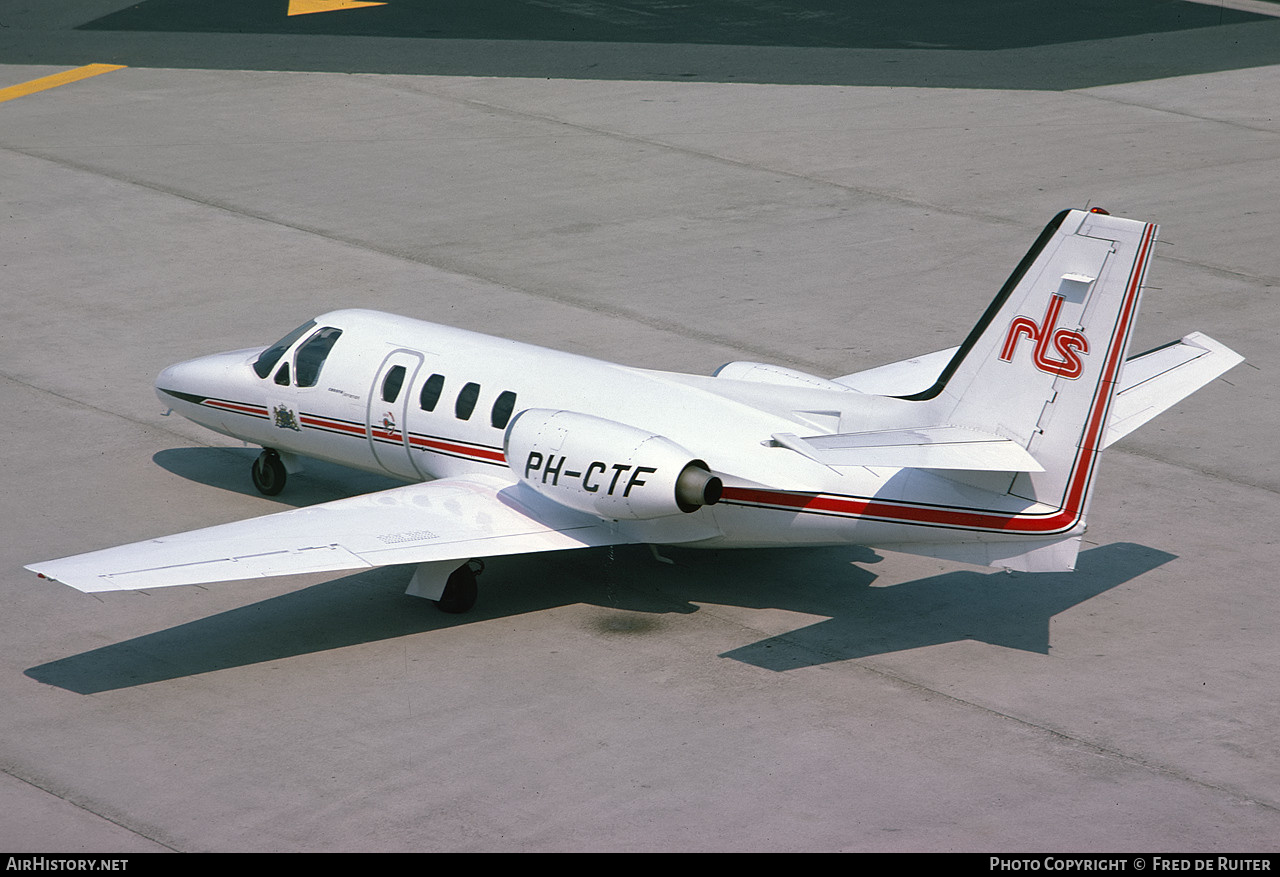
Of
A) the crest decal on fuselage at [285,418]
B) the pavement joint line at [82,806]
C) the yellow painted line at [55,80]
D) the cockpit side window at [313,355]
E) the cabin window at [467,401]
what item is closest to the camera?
the pavement joint line at [82,806]

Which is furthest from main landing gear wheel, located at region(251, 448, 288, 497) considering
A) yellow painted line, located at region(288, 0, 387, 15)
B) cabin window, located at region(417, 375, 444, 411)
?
yellow painted line, located at region(288, 0, 387, 15)

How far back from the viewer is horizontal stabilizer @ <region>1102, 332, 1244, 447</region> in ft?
52.7

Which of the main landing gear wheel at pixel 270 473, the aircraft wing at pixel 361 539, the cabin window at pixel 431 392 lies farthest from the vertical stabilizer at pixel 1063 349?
the main landing gear wheel at pixel 270 473

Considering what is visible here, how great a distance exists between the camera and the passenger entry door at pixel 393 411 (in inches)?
690

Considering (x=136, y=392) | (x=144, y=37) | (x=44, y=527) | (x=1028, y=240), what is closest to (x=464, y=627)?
(x=44, y=527)

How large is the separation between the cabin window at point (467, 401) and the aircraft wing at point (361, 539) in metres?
0.64

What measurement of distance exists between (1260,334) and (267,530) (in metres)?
14.8

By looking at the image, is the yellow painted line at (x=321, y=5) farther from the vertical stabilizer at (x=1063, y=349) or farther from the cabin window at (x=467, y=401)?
the vertical stabilizer at (x=1063, y=349)

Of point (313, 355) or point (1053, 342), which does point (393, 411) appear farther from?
point (1053, 342)

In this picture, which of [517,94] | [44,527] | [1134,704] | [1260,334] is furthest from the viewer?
[517,94]

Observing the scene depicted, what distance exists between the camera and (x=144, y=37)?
4072 centimetres

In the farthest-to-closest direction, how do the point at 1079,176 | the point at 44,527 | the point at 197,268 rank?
the point at 1079,176, the point at 197,268, the point at 44,527

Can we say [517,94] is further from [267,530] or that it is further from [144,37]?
[267,530]

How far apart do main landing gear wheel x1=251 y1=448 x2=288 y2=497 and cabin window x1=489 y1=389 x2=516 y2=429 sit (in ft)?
11.3
